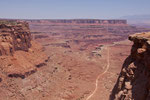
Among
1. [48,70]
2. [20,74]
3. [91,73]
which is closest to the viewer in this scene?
[20,74]

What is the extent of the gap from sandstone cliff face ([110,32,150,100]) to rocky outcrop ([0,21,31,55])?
31.8 meters

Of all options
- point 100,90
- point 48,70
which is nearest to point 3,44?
point 48,70

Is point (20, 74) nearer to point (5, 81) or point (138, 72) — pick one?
point (5, 81)

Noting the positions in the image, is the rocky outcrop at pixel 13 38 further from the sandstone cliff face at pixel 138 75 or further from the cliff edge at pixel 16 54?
the sandstone cliff face at pixel 138 75

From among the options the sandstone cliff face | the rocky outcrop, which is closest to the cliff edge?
the rocky outcrop

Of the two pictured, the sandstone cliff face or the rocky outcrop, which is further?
the rocky outcrop

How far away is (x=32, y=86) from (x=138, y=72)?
30.0 metres

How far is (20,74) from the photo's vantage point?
41844 mm

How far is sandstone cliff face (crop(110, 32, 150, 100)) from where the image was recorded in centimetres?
1337

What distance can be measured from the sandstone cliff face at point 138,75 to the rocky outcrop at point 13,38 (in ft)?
104

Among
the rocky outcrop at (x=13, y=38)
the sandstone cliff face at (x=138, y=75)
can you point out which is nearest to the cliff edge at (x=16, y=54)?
the rocky outcrop at (x=13, y=38)

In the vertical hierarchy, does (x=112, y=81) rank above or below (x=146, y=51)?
→ below

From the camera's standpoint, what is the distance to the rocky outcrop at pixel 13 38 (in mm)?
43028

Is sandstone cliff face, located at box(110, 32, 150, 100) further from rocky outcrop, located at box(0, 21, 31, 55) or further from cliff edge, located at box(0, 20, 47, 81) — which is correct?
rocky outcrop, located at box(0, 21, 31, 55)
